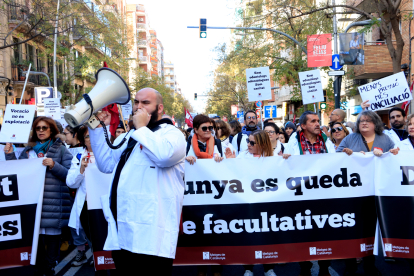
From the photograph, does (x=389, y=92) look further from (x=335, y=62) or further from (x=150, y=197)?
(x=335, y=62)

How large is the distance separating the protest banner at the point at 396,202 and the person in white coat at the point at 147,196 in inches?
101

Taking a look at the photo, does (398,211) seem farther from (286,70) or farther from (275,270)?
(286,70)

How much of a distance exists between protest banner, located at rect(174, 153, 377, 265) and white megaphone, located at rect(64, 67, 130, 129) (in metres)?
1.84

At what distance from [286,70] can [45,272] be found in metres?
19.4

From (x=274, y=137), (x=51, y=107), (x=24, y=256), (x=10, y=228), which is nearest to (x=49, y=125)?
(x=10, y=228)

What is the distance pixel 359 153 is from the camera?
4609mm

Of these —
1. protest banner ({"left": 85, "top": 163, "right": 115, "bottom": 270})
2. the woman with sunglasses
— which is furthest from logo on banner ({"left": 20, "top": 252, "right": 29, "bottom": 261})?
protest banner ({"left": 85, "top": 163, "right": 115, "bottom": 270})

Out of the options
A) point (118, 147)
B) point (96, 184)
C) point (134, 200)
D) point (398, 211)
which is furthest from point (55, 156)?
point (398, 211)

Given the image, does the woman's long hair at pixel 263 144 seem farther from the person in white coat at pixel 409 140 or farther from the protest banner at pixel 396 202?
the person in white coat at pixel 409 140

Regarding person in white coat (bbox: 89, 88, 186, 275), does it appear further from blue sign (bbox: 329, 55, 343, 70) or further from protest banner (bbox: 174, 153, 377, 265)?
blue sign (bbox: 329, 55, 343, 70)

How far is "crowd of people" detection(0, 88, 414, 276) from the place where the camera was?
2.71m

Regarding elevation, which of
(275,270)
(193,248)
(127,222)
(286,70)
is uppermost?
(286,70)

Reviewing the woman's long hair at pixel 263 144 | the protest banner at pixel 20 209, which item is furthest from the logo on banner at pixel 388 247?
the protest banner at pixel 20 209

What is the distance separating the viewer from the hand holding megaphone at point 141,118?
2697mm
